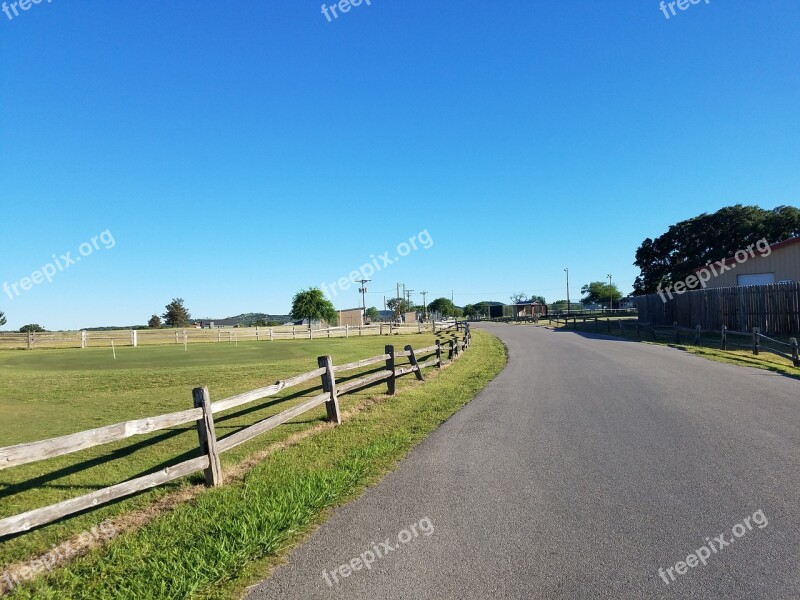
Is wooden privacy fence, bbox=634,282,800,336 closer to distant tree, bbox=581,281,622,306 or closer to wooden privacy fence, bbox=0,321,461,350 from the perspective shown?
wooden privacy fence, bbox=0,321,461,350

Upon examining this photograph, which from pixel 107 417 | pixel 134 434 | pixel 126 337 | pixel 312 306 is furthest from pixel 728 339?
pixel 312 306

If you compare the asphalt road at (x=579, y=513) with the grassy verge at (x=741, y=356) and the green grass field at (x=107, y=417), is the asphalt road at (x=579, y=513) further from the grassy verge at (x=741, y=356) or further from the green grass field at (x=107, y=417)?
the grassy verge at (x=741, y=356)

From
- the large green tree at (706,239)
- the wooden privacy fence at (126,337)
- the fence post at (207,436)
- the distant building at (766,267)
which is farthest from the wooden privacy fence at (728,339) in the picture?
the large green tree at (706,239)

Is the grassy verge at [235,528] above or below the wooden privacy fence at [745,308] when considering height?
below

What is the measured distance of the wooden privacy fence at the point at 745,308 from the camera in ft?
72.3

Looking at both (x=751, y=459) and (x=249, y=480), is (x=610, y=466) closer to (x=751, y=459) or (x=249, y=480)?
(x=751, y=459)

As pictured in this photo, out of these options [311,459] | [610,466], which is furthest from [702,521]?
[311,459]

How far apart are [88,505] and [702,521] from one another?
→ 5.26 meters

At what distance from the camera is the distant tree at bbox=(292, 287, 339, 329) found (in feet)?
257

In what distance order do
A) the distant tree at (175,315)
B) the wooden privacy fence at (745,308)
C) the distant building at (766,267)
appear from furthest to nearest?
the distant tree at (175,315) → the distant building at (766,267) → the wooden privacy fence at (745,308)

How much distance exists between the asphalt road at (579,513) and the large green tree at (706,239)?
51.9 m

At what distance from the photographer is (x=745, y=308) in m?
24.3

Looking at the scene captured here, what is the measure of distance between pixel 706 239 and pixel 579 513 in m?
60.6

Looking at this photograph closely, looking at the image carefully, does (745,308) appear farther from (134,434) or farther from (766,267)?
(134,434)
